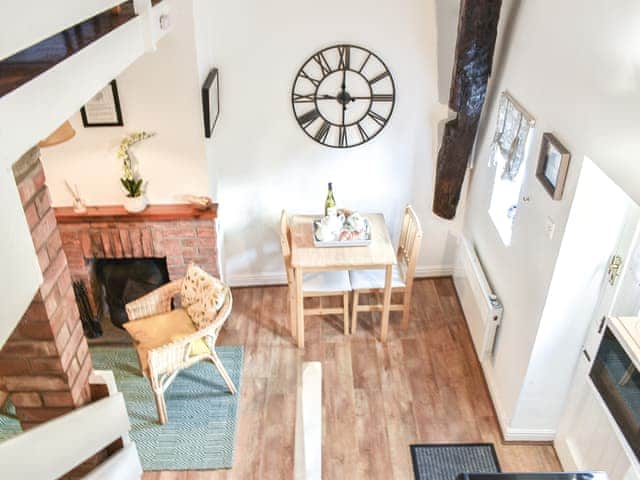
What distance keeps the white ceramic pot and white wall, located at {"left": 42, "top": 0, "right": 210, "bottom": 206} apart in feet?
0.37

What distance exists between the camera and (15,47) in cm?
93

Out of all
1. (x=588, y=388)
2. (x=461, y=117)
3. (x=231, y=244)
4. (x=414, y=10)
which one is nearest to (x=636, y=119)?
(x=588, y=388)

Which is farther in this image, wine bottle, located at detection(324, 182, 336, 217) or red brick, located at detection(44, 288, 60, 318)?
wine bottle, located at detection(324, 182, 336, 217)

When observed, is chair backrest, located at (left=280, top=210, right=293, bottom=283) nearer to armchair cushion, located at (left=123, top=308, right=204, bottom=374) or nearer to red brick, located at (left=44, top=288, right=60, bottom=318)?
armchair cushion, located at (left=123, top=308, right=204, bottom=374)

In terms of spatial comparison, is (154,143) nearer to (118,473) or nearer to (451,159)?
(451,159)

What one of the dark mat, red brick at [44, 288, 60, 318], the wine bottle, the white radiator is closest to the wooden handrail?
red brick at [44, 288, 60, 318]

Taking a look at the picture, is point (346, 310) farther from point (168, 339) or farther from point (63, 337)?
point (63, 337)

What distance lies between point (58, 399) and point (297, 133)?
2.86m

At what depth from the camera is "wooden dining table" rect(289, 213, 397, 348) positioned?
12.7ft

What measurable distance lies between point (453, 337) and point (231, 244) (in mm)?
1907

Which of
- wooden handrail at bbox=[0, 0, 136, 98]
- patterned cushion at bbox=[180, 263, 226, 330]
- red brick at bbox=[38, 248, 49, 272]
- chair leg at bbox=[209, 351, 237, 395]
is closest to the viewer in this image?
wooden handrail at bbox=[0, 0, 136, 98]

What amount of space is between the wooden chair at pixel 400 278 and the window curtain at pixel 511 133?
82cm

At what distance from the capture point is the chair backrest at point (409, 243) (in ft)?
13.0

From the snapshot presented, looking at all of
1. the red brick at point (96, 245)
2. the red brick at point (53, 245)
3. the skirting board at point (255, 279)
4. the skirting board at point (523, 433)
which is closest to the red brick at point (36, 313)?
the red brick at point (53, 245)
